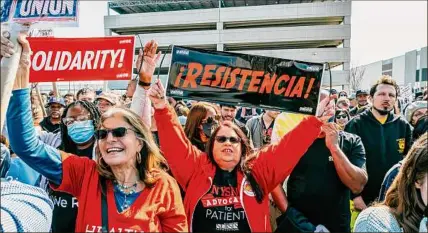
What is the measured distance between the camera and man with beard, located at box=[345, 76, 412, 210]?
4.10 meters

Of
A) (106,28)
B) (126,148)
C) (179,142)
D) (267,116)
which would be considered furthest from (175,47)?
(106,28)

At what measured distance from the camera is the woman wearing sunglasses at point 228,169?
268 cm

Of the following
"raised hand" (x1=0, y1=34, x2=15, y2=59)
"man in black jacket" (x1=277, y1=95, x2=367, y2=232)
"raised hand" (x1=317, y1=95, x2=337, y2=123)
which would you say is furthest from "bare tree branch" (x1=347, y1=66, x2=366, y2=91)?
"raised hand" (x1=0, y1=34, x2=15, y2=59)

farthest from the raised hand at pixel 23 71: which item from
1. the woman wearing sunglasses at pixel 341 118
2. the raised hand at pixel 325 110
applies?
the woman wearing sunglasses at pixel 341 118

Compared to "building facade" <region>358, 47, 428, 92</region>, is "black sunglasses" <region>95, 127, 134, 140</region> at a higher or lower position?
lower

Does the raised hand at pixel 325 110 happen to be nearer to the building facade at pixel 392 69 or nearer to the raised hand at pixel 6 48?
the raised hand at pixel 6 48

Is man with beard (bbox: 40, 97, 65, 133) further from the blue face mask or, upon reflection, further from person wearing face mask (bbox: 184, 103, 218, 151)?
person wearing face mask (bbox: 184, 103, 218, 151)

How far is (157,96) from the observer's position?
280 cm

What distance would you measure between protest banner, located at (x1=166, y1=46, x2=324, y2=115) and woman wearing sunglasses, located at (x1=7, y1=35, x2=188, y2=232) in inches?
24.3

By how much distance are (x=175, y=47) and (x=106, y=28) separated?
1814 inches

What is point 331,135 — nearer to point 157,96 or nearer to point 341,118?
point 157,96

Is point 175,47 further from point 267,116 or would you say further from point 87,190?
point 267,116

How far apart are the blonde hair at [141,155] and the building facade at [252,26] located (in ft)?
126

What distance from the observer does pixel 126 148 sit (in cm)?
244
